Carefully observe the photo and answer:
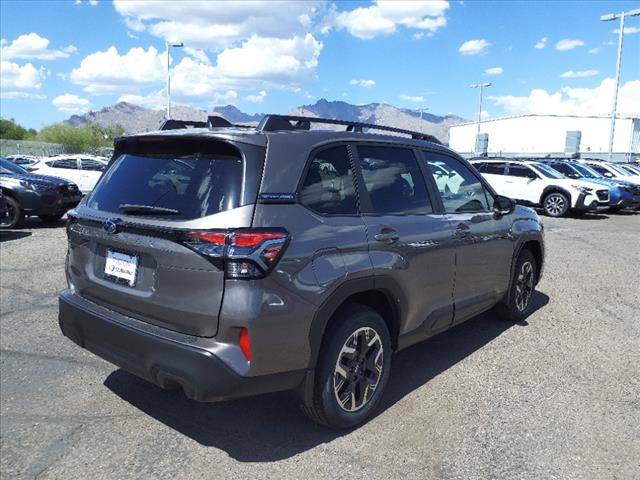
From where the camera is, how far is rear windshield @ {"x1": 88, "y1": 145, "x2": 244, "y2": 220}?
8.95ft

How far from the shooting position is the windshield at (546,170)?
16706 millimetres

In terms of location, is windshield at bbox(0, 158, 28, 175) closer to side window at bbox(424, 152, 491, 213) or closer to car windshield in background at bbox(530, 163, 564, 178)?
side window at bbox(424, 152, 491, 213)

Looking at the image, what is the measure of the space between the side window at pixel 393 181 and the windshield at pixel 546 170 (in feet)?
47.3

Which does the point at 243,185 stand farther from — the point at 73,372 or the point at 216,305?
the point at 73,372

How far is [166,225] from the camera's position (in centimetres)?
275

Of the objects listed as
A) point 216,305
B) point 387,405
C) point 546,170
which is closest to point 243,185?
point 216,305

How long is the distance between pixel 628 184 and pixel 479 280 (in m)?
16.9

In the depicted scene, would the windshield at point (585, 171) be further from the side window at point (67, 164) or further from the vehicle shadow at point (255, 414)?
the side window at point (67, 164)

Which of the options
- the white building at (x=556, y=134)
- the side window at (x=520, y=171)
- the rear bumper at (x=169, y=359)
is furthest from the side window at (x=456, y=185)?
the white building at (x=556, y=134)

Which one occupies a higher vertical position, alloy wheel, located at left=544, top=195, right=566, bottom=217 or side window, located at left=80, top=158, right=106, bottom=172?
side window, located at left=80, top=158, right=106, bottom=172

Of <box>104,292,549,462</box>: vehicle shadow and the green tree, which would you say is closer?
<box>104,292,549,462</box>: vehicle shadow

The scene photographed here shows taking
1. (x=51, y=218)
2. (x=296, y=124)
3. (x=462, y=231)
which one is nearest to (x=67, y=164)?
(x=51, y=218)

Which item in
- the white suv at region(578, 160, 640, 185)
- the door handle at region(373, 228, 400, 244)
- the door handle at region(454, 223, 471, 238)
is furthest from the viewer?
the white suv at region(578, 160, 640, 185)

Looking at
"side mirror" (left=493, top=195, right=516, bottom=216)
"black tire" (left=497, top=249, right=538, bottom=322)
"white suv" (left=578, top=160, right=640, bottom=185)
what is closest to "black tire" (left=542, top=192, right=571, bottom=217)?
"white suv" (left=578, top=160, right=640, bottom=185)
